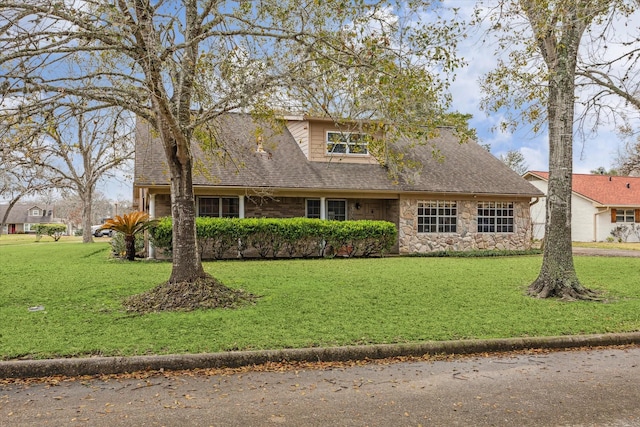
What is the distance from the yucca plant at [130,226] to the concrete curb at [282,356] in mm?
9432

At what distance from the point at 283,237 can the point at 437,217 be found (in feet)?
21.6

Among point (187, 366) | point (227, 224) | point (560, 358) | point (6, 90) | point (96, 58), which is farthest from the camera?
point (227, 224)

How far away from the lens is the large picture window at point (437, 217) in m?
17.7

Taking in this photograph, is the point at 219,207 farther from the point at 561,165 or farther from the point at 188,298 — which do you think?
the point at 561,165

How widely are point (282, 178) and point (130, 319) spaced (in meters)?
10.2

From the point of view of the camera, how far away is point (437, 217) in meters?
17.8

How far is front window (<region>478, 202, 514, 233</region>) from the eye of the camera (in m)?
18.4

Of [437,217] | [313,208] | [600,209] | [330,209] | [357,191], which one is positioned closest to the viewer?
[357,191]

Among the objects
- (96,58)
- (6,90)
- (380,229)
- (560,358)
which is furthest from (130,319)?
(380,229)

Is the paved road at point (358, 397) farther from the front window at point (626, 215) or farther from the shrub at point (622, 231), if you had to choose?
the front window at point (626, 215)

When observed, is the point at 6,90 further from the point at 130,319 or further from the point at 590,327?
the point at 590,327

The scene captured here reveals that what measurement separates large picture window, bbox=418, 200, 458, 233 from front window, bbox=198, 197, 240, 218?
273 inches

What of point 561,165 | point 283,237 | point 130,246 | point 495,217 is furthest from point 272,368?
point 495,217

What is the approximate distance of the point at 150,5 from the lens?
6.52 m
